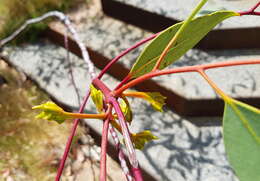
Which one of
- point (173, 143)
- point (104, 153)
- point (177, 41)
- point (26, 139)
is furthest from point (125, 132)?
point (26, 139)

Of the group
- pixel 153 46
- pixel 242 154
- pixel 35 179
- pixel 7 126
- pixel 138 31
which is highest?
pixel 138 31

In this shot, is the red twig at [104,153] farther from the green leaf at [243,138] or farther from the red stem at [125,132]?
the green leaf at [243,138]

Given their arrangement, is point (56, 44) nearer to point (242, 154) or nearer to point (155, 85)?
point (155, 85)

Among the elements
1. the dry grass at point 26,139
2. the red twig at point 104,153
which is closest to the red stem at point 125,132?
the red twig at point 104,153

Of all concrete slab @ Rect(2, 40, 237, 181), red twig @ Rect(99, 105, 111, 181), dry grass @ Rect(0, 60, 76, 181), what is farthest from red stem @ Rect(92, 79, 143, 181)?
dry grass @ Rect(0, 60, 76, 181)

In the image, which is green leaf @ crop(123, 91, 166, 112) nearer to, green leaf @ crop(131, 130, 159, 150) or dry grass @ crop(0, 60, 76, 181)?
green leaf @ crop(131, 130, 159, 150)

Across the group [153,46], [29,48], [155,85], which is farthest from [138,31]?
[153,46]

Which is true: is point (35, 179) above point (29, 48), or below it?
below
